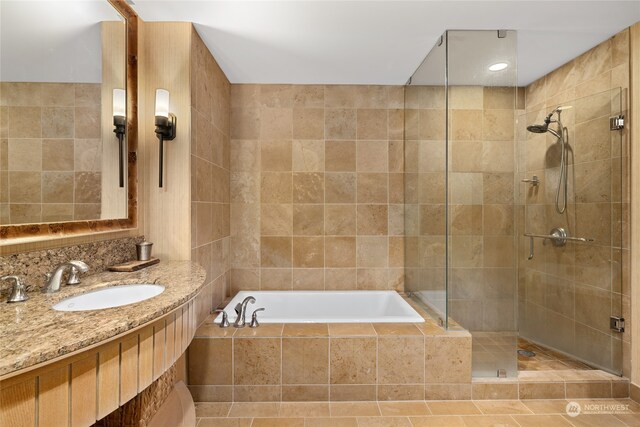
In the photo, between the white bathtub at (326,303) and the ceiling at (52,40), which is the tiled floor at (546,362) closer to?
the white bathtub at (326,303)

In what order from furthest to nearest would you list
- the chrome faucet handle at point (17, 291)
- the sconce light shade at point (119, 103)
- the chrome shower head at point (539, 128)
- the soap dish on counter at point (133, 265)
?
the chrome shower head at point (539, 128) < the sconce light shade at point (119, 103) < the soap dish on counter at point (133, 265) < the chrome faucet handle at point (17, 291)

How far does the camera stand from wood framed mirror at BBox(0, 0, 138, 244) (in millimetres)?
1180

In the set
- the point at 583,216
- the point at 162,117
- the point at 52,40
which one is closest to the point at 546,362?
the point at 583,216

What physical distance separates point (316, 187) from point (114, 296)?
6.23ft

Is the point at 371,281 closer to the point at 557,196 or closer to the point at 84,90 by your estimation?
the point at 557,196

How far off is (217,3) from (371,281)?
2.47 m

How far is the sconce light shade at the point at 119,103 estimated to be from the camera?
1704mm

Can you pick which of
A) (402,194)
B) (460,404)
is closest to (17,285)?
(460,404)

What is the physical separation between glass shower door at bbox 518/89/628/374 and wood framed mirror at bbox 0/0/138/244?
10.0ft

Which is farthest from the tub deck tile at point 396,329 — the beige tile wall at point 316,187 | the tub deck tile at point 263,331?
the beige tile wall at point 316,187

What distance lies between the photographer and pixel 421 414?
1860 mm

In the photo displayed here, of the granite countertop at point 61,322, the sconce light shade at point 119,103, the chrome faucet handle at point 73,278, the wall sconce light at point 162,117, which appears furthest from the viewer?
the wall sconce light at point 162,117

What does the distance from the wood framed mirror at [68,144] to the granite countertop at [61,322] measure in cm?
30

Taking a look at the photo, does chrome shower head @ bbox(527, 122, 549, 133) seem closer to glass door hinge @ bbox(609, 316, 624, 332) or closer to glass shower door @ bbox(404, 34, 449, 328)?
glass shower door @ bbox(404, 34, 449, 328)
